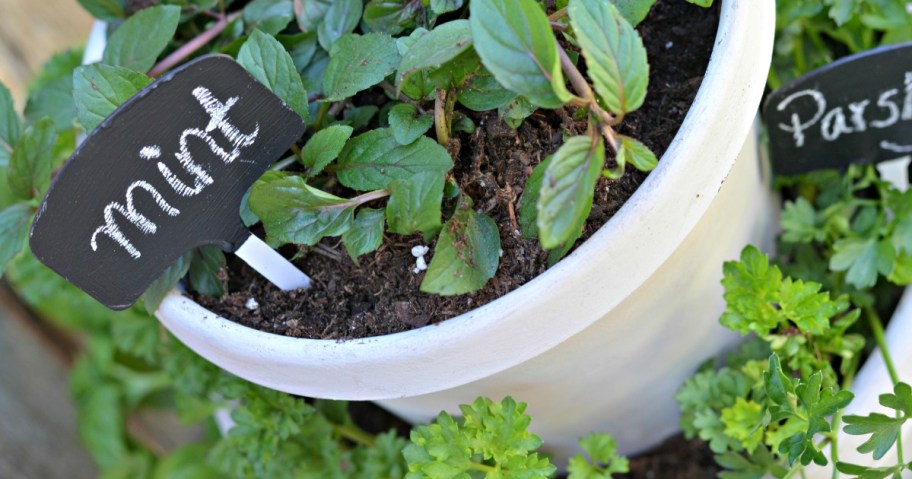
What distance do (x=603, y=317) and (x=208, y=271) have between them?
363mm

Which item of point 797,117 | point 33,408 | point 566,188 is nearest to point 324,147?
point 566,188

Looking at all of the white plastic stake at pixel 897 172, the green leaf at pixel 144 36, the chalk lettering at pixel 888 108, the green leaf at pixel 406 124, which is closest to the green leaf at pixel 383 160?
the green leaf at pixel 406 124

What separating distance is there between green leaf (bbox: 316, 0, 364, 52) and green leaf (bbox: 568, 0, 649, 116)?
300mm

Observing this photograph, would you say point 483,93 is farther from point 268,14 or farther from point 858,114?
point 858,114

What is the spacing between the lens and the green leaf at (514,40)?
23.5 inches

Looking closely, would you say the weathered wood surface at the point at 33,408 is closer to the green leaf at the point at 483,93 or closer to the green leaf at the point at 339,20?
the green leaf at the point at 339,20

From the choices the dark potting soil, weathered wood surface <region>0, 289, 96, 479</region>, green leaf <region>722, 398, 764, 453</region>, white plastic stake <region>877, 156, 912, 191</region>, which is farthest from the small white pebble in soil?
weathered wood surface <region>0, 289, 96, 479</region>

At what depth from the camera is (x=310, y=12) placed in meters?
0.89

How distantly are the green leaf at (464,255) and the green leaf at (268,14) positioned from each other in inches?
11.7

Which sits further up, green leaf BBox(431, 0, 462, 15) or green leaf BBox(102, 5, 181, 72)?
green leaf BBox(431, 0, 462, 15)

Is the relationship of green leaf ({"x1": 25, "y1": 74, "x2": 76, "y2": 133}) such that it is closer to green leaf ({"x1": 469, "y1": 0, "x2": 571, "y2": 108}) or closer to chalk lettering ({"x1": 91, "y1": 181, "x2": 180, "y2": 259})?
chalk lettering ({"x1": 91, "y1": 181, "x2": 180, "y2": 259})

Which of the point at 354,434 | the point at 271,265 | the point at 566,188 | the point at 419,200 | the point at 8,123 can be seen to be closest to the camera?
the point at 566,188

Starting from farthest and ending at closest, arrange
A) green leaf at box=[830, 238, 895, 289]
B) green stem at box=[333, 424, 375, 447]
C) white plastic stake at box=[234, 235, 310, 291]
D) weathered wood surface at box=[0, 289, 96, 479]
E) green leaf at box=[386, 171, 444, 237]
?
1. weathered wood surface at box=[0, 289, 96, 479]
2. green stem at box=[333, 424, 375, 447]
3. green leaf at box=[830, 238, 895, 289]
4. white plastic stake at box=[234, 235, 310, 291]
5. green leaf at box=[386, 171, 444, 237]

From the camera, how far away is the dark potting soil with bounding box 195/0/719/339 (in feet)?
2.43
